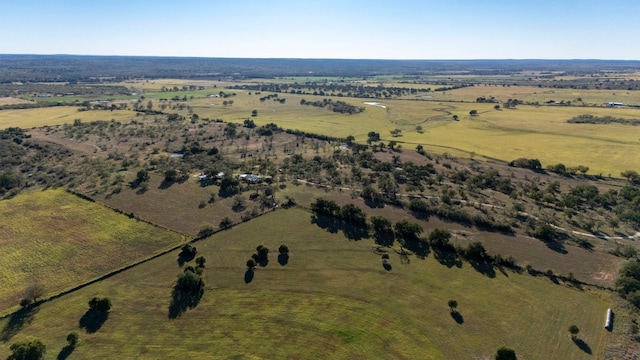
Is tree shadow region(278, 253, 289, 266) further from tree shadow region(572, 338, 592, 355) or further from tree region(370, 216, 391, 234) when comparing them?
tree shadow region(572, 338, 592, 355)

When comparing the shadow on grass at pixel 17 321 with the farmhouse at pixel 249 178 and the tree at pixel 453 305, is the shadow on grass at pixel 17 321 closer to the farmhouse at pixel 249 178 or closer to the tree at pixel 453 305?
the farmhouse at pixel 249 178

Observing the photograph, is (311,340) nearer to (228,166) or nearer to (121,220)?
(121,220)

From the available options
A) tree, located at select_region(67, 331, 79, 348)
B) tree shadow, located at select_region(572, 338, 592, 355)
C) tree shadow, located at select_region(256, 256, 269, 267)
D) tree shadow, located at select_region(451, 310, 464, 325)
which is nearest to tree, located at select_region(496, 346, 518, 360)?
tree shadow, located at select_region(451, 310, 464, 325)

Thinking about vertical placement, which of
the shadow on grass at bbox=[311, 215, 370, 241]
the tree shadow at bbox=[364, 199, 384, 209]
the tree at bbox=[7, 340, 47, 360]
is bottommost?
the tree at bbox=[7, 340, 47, 360]

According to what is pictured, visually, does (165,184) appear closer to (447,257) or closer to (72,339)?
(72,339)

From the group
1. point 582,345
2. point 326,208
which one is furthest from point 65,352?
point 582,345

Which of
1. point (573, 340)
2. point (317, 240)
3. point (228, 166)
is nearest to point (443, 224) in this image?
point (317, 240)
